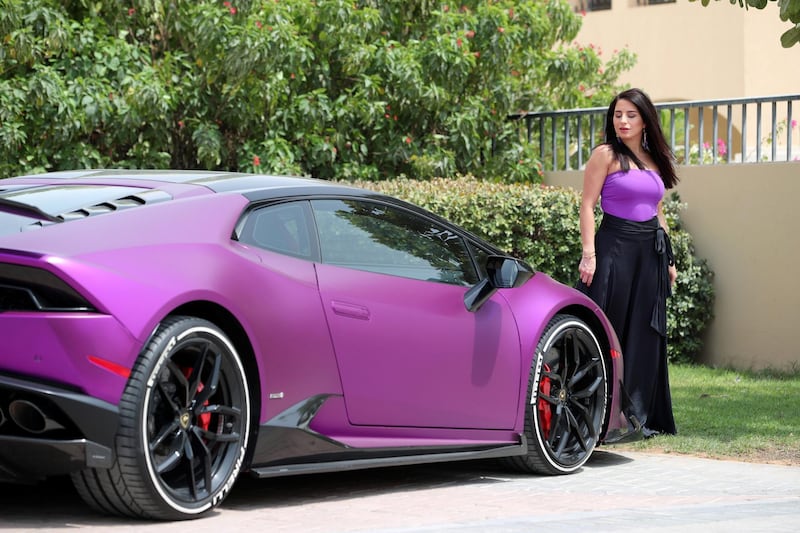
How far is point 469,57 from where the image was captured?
1348 cm

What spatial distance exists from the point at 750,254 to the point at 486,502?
24.8 ft

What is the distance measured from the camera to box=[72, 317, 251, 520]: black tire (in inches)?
200

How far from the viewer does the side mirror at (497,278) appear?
263 inches

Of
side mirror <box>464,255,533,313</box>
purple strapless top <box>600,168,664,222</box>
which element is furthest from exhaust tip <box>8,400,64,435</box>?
purple strapless top <box>600,168,664,222</box>

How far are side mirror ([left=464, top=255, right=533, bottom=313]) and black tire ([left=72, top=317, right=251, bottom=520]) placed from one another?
1.57 meters

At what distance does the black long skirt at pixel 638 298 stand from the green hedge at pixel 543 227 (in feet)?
12.9

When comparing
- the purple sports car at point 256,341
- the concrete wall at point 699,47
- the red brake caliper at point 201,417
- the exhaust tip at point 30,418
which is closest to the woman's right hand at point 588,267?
the purple sports car at point 256,341

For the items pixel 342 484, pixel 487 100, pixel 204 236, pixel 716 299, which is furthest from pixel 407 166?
pixel 204 236

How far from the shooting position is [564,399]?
23.1ft

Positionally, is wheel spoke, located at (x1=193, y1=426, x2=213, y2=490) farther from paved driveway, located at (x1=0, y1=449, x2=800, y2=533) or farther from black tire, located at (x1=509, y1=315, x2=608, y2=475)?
black tire, located at (x1=509, y1=315, x2=608, y2=475)

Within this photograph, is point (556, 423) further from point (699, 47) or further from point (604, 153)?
point (699, 47)

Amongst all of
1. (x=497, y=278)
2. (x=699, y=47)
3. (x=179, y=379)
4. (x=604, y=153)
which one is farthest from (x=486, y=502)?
(x=699, y=47)

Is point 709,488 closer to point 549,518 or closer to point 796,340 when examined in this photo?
point 549,518

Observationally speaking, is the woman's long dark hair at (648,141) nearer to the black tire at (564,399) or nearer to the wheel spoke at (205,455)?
the black tire at (564,399)
